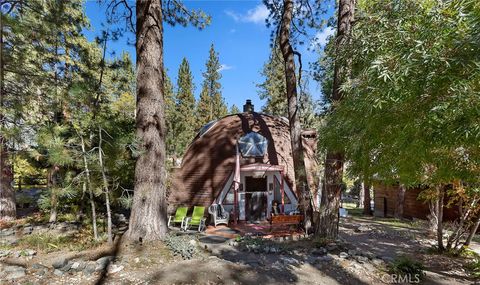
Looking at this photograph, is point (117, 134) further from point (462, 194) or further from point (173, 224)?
point (462, 194)

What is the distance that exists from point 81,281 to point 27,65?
10.6 metres

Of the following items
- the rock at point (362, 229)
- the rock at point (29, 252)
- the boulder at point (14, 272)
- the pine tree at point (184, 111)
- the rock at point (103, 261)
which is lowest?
the rock at point (362, 229)

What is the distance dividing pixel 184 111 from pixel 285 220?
24008 millimetres

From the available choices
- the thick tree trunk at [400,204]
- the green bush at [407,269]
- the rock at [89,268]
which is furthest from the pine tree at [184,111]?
the green bush at [407,269]

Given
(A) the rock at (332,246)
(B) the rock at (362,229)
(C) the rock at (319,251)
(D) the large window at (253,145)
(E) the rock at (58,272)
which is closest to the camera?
(E) the rock at (58,272)

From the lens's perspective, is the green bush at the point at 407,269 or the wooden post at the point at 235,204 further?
the wooden post at the point at 235,204

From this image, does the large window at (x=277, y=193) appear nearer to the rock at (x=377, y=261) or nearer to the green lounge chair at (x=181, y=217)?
the green lounge chair at (x=181, y=217)

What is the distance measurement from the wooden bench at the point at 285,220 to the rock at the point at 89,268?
6.10 m

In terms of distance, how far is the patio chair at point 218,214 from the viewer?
37.4 feet

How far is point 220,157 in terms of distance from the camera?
12.9 m

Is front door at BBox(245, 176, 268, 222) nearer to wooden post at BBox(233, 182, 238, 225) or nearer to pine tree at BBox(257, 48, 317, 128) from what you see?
wooden post at BBox(233, 182, 238, 225)

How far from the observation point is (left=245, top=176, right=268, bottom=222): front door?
12.7 m

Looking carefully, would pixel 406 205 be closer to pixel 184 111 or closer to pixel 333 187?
pixel 333 187

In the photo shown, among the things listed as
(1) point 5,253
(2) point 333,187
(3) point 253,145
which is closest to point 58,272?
(1) point 5,253
